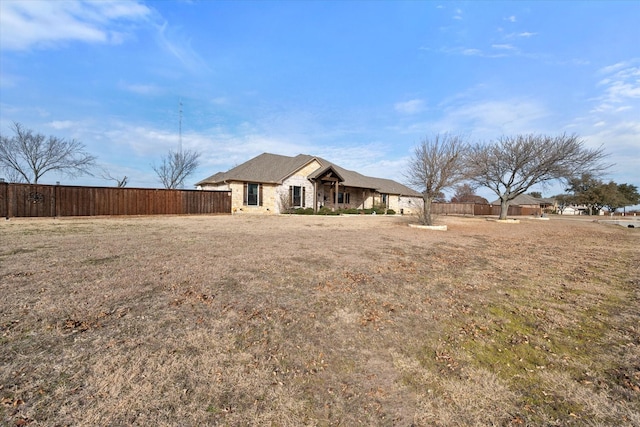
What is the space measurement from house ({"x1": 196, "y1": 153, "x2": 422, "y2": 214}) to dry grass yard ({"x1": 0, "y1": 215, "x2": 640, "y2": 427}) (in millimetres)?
17485

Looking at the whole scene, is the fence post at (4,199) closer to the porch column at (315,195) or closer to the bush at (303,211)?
the bush at (303,211)

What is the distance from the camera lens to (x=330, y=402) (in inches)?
86.7

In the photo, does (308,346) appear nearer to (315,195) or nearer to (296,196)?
(296,196)

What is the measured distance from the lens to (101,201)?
57.4 feet

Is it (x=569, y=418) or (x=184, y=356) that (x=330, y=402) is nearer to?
(x=184, y=356)

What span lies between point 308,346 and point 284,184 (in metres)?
23.2

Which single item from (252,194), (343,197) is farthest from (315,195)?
(252,194)

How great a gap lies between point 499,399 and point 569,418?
1.47 feet

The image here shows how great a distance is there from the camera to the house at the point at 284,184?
24.1 m

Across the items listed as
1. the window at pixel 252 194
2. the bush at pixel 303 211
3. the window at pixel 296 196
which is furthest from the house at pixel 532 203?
the window at pixel 252 194

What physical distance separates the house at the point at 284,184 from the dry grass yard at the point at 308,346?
1748 cm

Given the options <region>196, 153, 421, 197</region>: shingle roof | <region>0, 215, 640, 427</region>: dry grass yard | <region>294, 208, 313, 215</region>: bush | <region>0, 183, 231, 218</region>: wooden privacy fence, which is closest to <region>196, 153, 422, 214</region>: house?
<region>196, 153, 421, 197</region>: shingle roof

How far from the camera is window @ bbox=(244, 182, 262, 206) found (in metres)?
24.2

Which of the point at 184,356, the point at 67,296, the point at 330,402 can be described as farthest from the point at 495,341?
the point at 67,296
